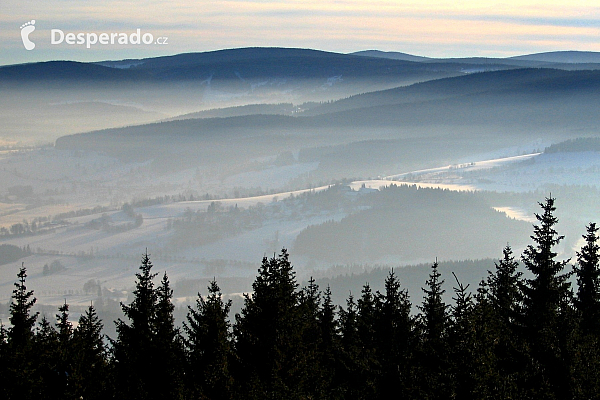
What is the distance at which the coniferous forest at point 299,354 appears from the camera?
19766 millimetres

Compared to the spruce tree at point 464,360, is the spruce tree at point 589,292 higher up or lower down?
higher up

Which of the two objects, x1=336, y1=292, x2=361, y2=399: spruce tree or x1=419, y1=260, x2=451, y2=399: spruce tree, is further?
x1=336, y1=292, x2=361, y2=399: spruce tree

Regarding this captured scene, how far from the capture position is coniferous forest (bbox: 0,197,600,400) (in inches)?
778

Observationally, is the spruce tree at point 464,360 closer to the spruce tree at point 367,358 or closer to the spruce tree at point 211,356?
the spruce tree at point 367,358

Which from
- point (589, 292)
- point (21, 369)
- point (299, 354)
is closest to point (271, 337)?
point (299, 354)

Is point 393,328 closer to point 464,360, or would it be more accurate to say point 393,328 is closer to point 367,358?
point 367,358

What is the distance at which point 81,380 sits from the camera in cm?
2323

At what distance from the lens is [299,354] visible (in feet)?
75.0

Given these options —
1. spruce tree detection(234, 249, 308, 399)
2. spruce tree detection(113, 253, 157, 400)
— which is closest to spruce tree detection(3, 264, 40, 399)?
spruce tree detection(113, 253, 157, 400)

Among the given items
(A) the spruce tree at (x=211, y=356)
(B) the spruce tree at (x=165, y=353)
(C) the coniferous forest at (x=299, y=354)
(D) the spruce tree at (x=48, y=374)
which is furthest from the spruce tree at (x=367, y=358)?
(D) the spruce tree at (x=48, y=374)

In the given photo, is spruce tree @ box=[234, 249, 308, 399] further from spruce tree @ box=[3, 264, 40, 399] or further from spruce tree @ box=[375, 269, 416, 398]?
spruce tree @ box=[3, 264, 40, 399]

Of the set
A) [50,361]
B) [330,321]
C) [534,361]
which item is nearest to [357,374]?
[534,361]

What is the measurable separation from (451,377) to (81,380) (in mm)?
10415

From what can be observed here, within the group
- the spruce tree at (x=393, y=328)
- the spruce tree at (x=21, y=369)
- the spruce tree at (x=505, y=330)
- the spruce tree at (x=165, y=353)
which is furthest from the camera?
the spruce tree at (x=393, y=328)
